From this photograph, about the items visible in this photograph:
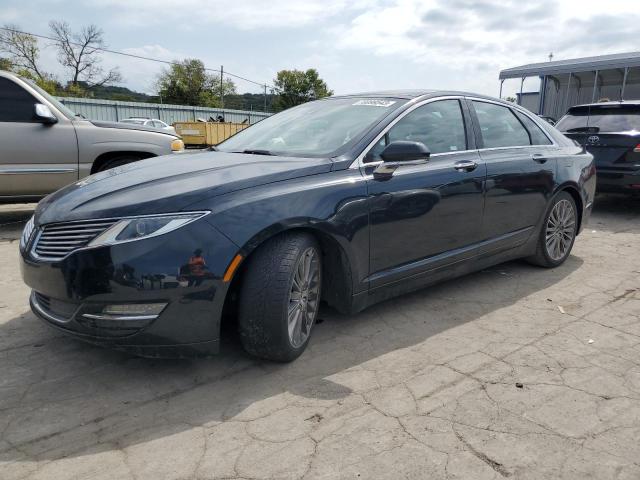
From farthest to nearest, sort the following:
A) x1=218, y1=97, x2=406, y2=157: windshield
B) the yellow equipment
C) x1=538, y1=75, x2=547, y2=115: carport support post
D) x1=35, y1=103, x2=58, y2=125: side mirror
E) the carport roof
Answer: the yellow equipment
x1=538, y1=75, x2=547, y2=115: carport support post
the carport roof
x1=35, y1=103, x2=58, y2=125: side mirror
x1=218, y1=97, x2=406, y2=157: windshield

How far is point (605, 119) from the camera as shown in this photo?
24.5 feet

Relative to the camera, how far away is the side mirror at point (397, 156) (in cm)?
304

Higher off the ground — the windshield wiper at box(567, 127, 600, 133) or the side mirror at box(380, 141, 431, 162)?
the windshield wiper at box(567, 127, 600, 133)

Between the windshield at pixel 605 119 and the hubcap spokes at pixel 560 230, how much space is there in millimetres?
3313

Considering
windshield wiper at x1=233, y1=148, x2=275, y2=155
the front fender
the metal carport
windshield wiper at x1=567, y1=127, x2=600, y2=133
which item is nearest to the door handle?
the front fender

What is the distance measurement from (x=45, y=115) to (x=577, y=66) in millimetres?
18219

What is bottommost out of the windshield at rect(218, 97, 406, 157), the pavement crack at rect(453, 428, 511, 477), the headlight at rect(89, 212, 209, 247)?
the pavement crack at rect(453, 428, 511, 477)

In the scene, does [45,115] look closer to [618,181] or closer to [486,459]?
[486,459]

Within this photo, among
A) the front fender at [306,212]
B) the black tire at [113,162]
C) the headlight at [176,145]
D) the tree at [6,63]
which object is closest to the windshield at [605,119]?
the headlight at [176,145]

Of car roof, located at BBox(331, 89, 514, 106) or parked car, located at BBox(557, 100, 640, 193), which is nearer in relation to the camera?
car roof, located at BBox(331, 89, 514, 106)

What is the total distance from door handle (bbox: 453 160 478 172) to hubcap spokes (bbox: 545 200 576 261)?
128cm

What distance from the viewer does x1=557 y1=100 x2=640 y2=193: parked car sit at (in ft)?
22.9

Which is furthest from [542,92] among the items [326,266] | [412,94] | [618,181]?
[326,266]

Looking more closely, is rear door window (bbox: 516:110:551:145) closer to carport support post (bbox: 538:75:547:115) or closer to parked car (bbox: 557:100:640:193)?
parked car (bbox: 557:100:640:193)
